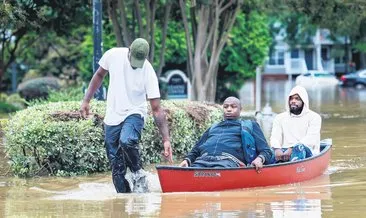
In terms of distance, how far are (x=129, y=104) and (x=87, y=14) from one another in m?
18.2

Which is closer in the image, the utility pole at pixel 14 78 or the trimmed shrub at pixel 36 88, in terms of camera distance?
A: the trimmed shrub at pixel 36 88

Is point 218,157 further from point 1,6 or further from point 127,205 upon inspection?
point 1,6

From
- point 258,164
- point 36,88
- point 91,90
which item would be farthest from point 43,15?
point 36,88

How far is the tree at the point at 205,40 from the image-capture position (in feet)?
85.8

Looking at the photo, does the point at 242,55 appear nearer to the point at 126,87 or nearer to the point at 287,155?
the point at 287,155

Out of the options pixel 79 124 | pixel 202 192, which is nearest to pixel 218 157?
pixel 202 192

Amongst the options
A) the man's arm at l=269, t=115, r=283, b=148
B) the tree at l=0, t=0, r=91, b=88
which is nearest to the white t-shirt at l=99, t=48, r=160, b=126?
the man's arm at l=269, t=115, r=283, b=148

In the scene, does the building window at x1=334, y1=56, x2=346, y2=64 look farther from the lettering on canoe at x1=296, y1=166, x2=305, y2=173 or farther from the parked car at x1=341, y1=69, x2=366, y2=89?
the lettering on canoe at x1=296, y1=166, x2=305, y2=173

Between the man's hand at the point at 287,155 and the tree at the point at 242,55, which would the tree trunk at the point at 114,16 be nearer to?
the man's hand at the point at 287,155

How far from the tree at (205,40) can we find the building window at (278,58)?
6344 cm

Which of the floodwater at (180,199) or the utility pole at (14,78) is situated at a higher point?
the utility pole at (14,78)

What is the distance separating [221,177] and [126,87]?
5.44 ft

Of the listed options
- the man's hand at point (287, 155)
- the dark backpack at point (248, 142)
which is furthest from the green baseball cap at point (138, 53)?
the man's hand at point (287, 155)

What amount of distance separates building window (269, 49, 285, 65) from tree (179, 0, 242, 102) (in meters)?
63.4
